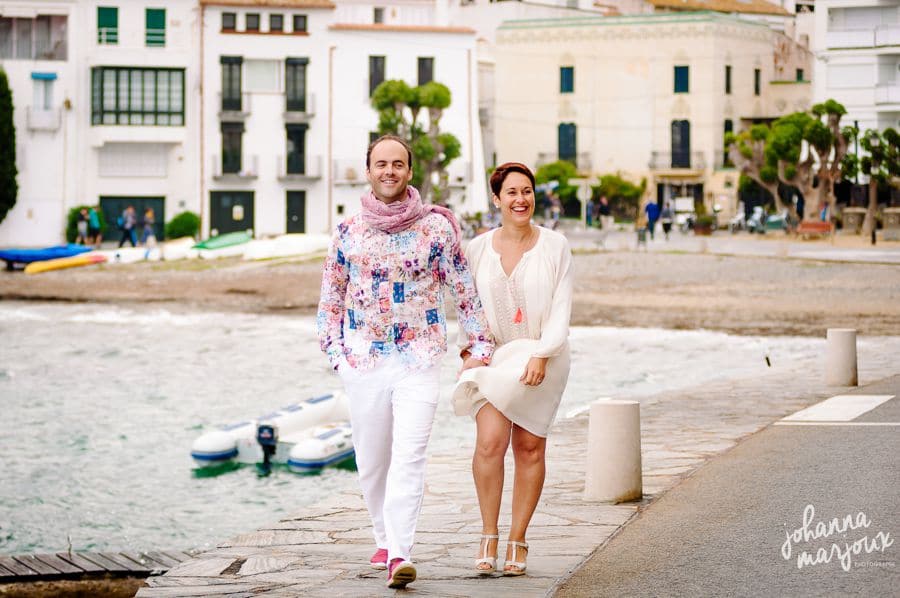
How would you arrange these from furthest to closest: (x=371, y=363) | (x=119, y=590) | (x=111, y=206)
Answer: (x=111, y=206)
(x=119, y=590)
(x=371, y=363)

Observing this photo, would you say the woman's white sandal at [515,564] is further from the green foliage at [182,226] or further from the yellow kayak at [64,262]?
the green foliage at [182,226]

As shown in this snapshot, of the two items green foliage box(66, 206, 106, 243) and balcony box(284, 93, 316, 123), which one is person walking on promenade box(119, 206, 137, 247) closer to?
green foliage box(66, 206, 106, 243)

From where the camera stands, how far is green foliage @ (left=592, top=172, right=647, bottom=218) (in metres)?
75.9

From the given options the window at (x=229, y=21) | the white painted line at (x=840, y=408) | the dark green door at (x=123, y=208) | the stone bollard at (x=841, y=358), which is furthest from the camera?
the window at (x=229, y=21)

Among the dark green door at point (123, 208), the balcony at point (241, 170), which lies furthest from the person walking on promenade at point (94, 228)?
the balcony at point (241, 170)

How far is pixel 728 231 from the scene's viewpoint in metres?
67.3

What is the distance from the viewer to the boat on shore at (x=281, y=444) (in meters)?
15.6

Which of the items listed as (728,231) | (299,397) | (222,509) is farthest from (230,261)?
(222,509)

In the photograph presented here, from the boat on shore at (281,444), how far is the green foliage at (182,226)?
49.7m

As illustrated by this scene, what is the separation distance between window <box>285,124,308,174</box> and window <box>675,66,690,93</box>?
69.4ft

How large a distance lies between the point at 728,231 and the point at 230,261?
26.2 metres

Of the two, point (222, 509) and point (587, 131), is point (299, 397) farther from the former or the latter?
point (587, 131)

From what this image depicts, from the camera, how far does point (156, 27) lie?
6719 centimetres

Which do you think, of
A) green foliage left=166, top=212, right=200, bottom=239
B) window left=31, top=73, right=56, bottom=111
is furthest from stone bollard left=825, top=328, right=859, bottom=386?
window left=31, top=73, right=56, bottom=111
